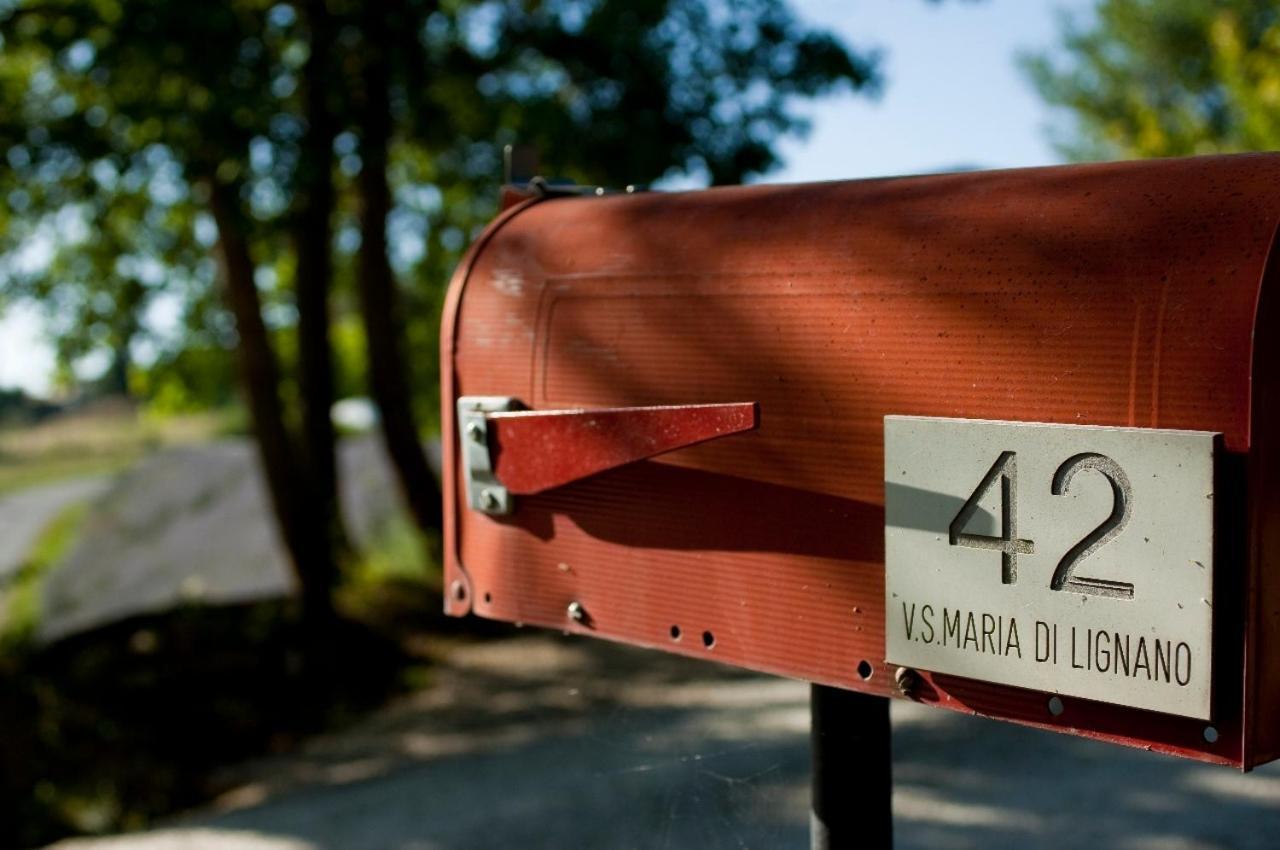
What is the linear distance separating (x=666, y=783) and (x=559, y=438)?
1.58 m

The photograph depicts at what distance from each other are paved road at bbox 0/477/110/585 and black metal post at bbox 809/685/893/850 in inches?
360

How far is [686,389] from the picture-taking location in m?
1.53

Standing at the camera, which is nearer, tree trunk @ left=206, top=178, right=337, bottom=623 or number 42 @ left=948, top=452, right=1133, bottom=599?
number 42 @ left=948, top=452, right=1133, bottom=599

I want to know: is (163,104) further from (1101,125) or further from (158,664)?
(1101,125)

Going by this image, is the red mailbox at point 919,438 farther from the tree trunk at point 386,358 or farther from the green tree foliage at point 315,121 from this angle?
the tree trunk at point 386,358

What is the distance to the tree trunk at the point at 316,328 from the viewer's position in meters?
6.59

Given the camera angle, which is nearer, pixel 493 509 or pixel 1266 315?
pixel 1266 315

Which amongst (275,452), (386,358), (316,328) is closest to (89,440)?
(386,358)

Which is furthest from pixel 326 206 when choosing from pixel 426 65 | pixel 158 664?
pixel 158 664

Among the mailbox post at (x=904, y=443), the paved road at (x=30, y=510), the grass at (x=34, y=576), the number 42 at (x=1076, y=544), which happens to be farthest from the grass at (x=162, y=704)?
the number 42 at (x=1076, y=544)

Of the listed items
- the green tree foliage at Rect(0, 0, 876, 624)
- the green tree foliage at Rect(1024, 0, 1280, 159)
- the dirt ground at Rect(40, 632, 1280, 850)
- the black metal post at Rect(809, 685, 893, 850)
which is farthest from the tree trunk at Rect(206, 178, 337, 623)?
the green tree foliage at Rect(1024, 0, 1280, 159)

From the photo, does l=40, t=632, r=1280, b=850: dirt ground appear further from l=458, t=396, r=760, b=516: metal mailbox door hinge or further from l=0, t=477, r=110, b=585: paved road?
l=0, t=477, r=110, b=585: paved road

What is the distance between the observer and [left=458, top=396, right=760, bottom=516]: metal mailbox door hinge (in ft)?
4.72

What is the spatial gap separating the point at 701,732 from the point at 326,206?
399cm
